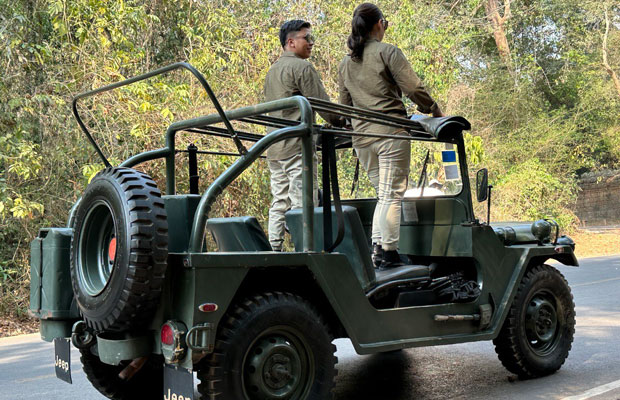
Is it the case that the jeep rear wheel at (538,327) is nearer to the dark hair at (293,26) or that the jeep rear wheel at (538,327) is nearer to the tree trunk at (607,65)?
the dark hair at (293,26)

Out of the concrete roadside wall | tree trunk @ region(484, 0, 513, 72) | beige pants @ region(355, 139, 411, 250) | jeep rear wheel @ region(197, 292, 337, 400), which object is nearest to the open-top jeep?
jeep rear wheel @ region(197, 292, 337, 400)

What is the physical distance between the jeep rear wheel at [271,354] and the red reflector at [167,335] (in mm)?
222

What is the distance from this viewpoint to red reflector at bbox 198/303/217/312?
3.85 m

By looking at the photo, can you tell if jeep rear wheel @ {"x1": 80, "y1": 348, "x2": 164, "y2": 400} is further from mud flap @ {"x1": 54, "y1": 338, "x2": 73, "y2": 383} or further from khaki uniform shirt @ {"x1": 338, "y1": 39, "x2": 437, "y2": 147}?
khaki uniform shirt @ {"x1": 338, "y1": 39, "x2": 437, "y2": 147}

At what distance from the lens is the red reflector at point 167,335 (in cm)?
387

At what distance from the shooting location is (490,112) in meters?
25.7

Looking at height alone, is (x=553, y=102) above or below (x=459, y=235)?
above

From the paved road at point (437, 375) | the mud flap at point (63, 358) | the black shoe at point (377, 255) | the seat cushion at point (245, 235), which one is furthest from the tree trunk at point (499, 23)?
the mud flap at point (63, 358)

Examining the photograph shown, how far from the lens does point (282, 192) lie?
5.98 meters

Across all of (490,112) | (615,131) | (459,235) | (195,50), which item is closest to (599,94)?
(615,131)

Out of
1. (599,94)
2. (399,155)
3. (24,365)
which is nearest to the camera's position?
(399,155)

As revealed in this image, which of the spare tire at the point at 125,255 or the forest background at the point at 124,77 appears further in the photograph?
the forest background at the point at 124,77

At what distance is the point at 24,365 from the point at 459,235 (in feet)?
14.4

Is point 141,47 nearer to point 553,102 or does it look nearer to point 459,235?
point 459,235
